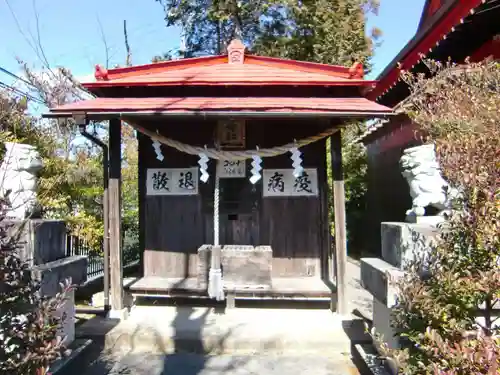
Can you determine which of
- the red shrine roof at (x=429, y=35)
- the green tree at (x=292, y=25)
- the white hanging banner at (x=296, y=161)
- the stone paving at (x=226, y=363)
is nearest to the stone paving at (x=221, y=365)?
the stone paving at (x=226, y=363)

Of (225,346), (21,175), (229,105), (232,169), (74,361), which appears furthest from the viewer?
(232,169)

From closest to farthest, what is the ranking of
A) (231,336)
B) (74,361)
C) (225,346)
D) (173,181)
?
1. (74,361)
2. (225,346)
3. (231,336)
4. (173,181)

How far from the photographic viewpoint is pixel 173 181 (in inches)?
315

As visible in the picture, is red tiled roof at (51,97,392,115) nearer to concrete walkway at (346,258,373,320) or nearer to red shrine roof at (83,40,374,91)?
red shrine roof at (83,40,374,91)

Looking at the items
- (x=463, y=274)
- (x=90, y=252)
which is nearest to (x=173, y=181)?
(x=90, y=252)

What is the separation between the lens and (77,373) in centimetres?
496

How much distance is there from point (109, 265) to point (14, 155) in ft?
9.15

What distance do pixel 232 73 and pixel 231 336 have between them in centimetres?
428

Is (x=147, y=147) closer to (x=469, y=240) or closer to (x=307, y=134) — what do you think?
(x=307, y=134)

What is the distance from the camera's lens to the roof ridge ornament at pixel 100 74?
7.10 meters

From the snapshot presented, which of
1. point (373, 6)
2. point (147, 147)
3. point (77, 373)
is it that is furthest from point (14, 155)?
point (373, 6)

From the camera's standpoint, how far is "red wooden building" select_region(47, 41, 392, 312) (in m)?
6.98

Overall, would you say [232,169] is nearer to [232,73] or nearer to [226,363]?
[232,73]

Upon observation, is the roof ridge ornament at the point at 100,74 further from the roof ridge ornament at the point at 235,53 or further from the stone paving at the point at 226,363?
the stone paving at the point at 226,363
